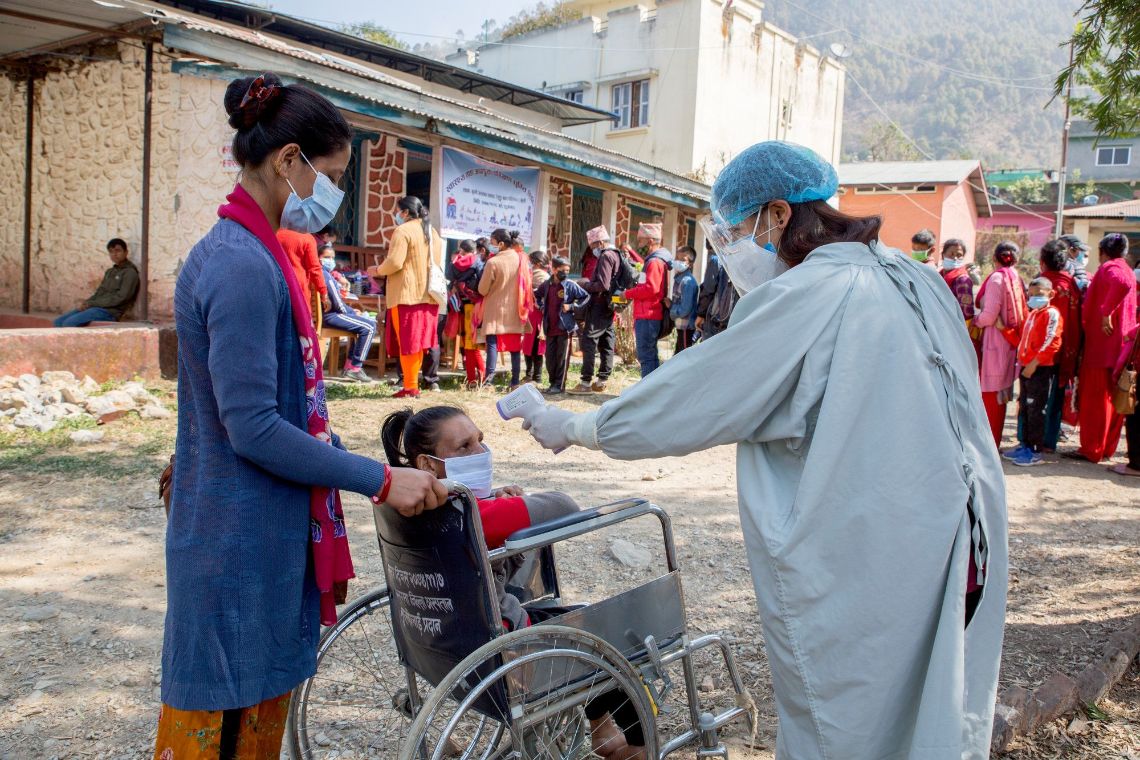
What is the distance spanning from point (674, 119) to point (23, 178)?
15.4 m

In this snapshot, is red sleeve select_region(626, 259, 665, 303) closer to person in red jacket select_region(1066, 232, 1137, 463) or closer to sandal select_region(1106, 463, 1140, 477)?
person in red jacket select_region(1066, 232, 1137, 463)

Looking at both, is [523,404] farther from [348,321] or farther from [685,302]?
[685,302]

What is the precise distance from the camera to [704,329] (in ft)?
28.3

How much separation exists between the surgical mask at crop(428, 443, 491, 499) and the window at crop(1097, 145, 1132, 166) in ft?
155

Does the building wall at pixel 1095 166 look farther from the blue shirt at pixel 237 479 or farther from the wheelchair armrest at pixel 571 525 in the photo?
the blue shirt at pixel 237 479

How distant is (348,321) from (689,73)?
15.3 metres

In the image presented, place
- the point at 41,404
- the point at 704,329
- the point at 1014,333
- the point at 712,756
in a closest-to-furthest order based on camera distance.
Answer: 1. the point at 712,756
2. the point at 41,404
3. the point at 1014,333
4. the point at 704,329

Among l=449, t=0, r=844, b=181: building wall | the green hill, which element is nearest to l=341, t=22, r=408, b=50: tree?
l=449, t=0, r=844, b=181: building wall

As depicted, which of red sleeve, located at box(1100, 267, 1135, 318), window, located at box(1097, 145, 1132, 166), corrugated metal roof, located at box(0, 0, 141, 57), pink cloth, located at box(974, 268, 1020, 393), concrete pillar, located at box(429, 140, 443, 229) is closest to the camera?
red sleeve, located at box(1100, 267, 1135, 318)

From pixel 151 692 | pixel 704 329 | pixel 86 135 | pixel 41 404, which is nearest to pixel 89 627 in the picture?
pixel 151 692

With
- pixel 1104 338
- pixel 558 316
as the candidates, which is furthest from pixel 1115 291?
pixel 558 316

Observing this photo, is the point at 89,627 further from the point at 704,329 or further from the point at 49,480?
the point at 704,329

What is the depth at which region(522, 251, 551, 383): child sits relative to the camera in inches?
391

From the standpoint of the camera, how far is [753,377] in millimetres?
1730
